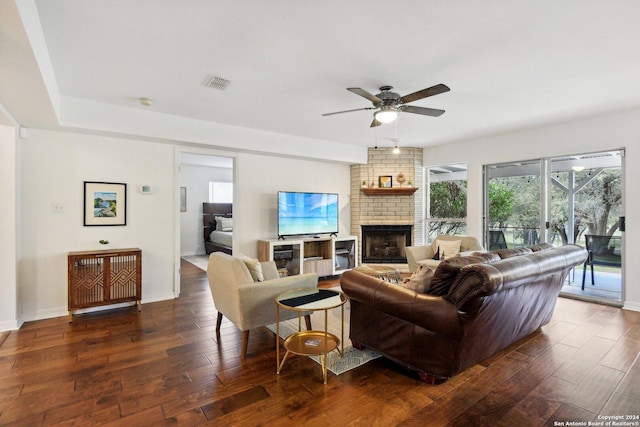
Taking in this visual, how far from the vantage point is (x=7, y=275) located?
333cm

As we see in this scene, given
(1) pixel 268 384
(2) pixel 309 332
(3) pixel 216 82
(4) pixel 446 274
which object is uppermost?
(3) pixel 216 82

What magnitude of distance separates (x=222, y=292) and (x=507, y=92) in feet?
11.6

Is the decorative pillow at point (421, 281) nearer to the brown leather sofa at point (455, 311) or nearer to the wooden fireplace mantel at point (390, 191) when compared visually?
the brown leather sofa at point (455, 311)

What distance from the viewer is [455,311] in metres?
2.10

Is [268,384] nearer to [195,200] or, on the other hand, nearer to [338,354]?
[338,354]

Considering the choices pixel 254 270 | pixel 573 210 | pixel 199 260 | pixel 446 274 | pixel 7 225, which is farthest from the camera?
pixel 199 260

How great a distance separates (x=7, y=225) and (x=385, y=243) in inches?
219

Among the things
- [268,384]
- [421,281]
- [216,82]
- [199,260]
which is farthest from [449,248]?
[199,260]

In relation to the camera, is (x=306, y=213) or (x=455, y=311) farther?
(x=306, y=213)

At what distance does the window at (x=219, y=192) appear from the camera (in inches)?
349

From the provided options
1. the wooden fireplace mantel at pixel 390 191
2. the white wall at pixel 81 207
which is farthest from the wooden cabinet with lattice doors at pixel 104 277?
the wooden fireplace mantel at pixel 390 191

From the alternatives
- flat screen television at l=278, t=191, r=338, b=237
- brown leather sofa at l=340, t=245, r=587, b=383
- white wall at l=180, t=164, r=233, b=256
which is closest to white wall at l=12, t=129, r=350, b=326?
flat screen television at l=278, t=191, r=338, b=237

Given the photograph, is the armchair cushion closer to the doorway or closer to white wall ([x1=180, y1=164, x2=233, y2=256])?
the doorway

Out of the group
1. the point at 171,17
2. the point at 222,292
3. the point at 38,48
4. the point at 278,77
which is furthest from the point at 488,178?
the point at 38,48
